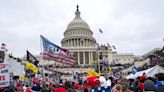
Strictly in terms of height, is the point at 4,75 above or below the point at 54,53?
below

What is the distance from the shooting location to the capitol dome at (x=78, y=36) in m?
134

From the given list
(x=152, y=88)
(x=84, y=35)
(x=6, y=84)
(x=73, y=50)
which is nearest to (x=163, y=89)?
(x=152, y=88)

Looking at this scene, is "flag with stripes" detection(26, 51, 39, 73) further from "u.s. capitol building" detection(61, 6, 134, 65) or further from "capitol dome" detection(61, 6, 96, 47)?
"capitol dome" detection(61, 6, 96, 47)

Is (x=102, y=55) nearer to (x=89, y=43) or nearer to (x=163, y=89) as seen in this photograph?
(x=89, y=43)

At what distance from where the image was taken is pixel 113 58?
136 metres

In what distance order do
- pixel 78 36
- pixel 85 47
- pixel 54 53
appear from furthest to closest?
pixel 78 36 → pixel 85 47 → pixel 54 53

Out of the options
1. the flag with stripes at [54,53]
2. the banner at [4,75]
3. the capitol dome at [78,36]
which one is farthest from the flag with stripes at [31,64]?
the capitol dome at [78,36]

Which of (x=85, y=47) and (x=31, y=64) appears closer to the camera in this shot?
(x=31, y=64)

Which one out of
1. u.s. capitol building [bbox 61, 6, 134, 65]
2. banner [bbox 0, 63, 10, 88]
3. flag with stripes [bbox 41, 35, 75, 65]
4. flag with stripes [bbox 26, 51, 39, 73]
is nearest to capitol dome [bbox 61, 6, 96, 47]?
u.s. capitol building [bbox 61, 6, 134, 65]

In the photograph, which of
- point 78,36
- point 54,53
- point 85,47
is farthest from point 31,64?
point 78,36

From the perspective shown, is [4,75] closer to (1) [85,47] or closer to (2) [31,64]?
(2) [31,64]

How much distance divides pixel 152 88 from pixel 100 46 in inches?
4681

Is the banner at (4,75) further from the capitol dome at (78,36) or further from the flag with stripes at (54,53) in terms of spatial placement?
the capitol dome at (78,36)

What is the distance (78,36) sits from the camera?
134 meters
